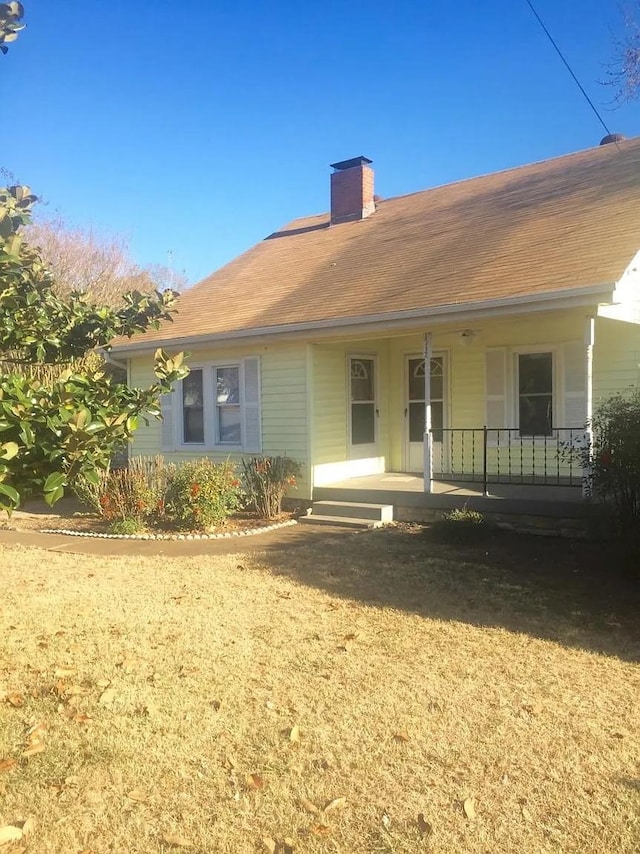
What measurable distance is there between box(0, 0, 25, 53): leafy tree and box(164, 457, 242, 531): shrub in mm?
6796

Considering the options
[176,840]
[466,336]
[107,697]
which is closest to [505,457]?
[466,336]

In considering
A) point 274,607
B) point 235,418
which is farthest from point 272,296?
point 274,607

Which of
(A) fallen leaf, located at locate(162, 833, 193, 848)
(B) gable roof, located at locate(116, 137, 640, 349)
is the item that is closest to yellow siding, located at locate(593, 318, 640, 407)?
(B) gable roof, located at locate(116, 137, 640, 349)

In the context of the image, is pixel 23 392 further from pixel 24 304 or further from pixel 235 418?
pixel 235 418

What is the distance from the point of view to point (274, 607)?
610 cm

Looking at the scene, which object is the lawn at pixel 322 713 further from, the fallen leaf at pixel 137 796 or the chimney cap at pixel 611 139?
the chimney cap at pixel 611 139

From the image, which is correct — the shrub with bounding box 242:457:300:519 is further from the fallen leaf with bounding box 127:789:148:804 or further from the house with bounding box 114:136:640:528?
the fallen leaf with bounding box 127:789:148:804

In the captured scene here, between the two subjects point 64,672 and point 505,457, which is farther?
point 505,457

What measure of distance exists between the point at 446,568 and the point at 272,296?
7.21 m

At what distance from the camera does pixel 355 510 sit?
10484mm

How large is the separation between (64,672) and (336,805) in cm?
236

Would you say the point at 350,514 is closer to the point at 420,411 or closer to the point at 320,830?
the point at 420,411

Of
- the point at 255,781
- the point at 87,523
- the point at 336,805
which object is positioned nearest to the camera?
the point at 336,805

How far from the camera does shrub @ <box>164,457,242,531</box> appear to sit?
32.0 ft
